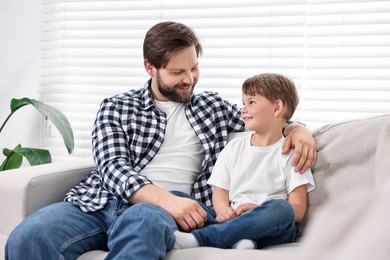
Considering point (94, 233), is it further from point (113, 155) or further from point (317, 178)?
point (317, 178)

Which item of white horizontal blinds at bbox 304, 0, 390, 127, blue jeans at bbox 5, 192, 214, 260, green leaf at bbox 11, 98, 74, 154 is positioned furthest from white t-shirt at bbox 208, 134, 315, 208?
green leaf at bbox 11, 98, 74, 154

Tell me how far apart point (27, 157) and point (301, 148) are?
4.74ft

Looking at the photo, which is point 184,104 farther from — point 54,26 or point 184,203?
point 54,26

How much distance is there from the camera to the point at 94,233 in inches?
70.0

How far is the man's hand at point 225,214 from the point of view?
68.2 inches

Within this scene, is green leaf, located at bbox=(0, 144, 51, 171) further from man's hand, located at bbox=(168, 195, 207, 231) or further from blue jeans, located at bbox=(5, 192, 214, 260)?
man's hand, located at bbox=(168, 195, 207, 231)

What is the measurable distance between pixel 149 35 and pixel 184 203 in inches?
28.3

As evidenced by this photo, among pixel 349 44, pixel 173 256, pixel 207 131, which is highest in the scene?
pixel 349 44

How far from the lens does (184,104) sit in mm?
2143

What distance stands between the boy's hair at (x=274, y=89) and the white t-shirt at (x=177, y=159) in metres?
0.30

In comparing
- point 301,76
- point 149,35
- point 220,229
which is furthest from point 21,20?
point 220,229

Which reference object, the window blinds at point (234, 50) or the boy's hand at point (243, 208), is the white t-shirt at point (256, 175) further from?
the window blinds at point (234, 50)

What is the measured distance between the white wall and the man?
46.5 inches

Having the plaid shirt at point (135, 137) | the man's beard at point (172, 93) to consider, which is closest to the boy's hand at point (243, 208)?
the plaid shirt at point (135, 137)
